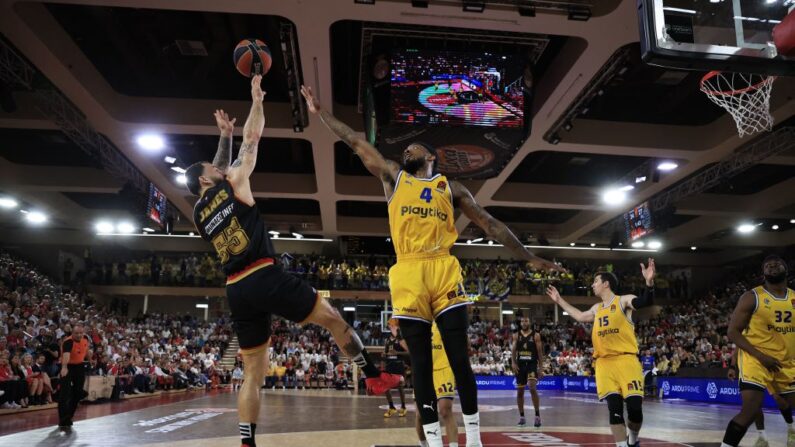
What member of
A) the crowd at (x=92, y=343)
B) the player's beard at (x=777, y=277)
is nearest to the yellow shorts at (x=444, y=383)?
the player's beard at (x=777, y=277)

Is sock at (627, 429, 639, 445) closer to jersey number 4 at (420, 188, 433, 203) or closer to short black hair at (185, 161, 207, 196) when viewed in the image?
jersey number 4 at (420, 188, 433, 203)

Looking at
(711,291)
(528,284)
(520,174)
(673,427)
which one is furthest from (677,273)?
(673,427)

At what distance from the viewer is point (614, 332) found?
6.02m

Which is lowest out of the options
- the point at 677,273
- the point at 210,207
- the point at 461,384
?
the point at 461,384

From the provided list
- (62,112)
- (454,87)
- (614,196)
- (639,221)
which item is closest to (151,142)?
(62,112)

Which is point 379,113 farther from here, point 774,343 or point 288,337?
point 288,337

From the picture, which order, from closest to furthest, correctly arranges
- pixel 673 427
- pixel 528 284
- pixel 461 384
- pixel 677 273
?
1. pixel 461 384
2. pixel 673 427
3. pixel 528 284
4. pixel 677 273

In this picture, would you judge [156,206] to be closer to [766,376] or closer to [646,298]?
[646,298]

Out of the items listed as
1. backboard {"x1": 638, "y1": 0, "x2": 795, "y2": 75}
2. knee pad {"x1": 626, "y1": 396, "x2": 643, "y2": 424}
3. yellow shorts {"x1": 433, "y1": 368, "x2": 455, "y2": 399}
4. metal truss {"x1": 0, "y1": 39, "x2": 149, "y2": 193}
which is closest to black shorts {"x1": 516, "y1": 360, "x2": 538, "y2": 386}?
yellow shorts {"x1": 433, "y1": 368, "x2": 455, "y2": 399}

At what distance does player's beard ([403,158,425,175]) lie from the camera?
4.16 meters

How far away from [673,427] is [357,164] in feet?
45.0

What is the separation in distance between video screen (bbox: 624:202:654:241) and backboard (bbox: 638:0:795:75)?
15.7 m

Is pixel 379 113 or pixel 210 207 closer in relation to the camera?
pixel 210 207

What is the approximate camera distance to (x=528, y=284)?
3219 cm
